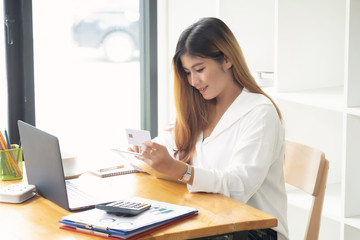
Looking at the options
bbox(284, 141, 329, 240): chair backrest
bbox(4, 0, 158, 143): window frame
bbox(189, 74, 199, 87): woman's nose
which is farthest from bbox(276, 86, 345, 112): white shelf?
bbox(4, 0, 158, 143): window frame

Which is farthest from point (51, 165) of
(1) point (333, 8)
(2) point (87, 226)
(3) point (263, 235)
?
(1) point (333, 8)

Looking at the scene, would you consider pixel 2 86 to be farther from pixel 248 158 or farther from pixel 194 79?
pixel 248 158

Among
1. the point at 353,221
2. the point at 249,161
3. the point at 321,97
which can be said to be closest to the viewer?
the point at 249,161

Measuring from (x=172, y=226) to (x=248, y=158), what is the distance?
472 mm

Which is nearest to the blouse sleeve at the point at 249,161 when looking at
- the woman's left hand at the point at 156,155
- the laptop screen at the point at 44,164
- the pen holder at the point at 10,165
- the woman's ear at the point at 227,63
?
the woman's left hand at the point at 156,155

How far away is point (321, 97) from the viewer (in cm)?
230

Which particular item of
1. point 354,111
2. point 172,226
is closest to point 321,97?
point 354,111

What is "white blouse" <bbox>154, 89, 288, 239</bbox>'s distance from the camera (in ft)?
5.72

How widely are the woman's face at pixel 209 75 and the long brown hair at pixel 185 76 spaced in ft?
0.07

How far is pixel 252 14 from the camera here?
2.85m

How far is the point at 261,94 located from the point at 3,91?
1.48m

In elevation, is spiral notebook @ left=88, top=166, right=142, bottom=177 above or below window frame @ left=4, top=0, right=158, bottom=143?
below

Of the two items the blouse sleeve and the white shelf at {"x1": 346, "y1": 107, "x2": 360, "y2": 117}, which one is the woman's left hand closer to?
the blouse sleeve

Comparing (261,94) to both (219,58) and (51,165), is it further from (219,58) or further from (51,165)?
(51,165)
